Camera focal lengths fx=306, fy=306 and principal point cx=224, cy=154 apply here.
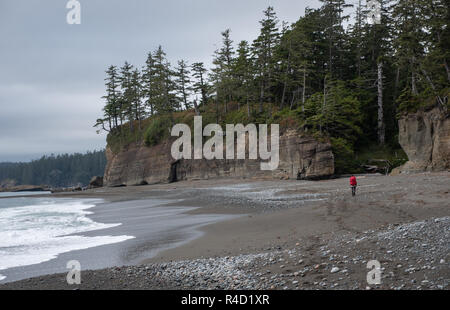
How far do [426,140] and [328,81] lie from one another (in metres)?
11.1

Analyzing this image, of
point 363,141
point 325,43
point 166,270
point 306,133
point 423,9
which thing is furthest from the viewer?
point 325,43

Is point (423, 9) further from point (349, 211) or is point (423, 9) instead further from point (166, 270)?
point (166, 270)

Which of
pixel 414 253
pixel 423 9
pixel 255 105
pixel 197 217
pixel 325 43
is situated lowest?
pixel 197 217

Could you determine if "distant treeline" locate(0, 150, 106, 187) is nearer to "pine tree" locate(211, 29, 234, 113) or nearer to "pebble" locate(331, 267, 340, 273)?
"pine tree" locate(211, 29, 234, 113)

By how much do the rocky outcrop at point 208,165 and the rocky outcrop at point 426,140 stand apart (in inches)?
244

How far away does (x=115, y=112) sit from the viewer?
5753 cm

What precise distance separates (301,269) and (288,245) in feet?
7.24

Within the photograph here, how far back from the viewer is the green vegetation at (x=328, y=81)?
25.4 meters

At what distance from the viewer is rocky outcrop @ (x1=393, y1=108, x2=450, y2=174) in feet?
73.0

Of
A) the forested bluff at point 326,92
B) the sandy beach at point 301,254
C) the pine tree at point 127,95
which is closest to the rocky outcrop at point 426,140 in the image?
the forested bluff at point 326,92

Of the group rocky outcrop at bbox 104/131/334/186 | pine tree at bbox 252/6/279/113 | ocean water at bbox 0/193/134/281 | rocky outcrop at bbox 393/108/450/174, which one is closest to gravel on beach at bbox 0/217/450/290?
ocean water at bbox 0/193/134/281

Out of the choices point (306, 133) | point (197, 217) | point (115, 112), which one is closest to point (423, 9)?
point (306, 133)

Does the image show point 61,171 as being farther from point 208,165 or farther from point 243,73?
point 243,73

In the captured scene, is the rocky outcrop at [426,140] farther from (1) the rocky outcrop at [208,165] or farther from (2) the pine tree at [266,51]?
(2) the pine tree at [266,51]
